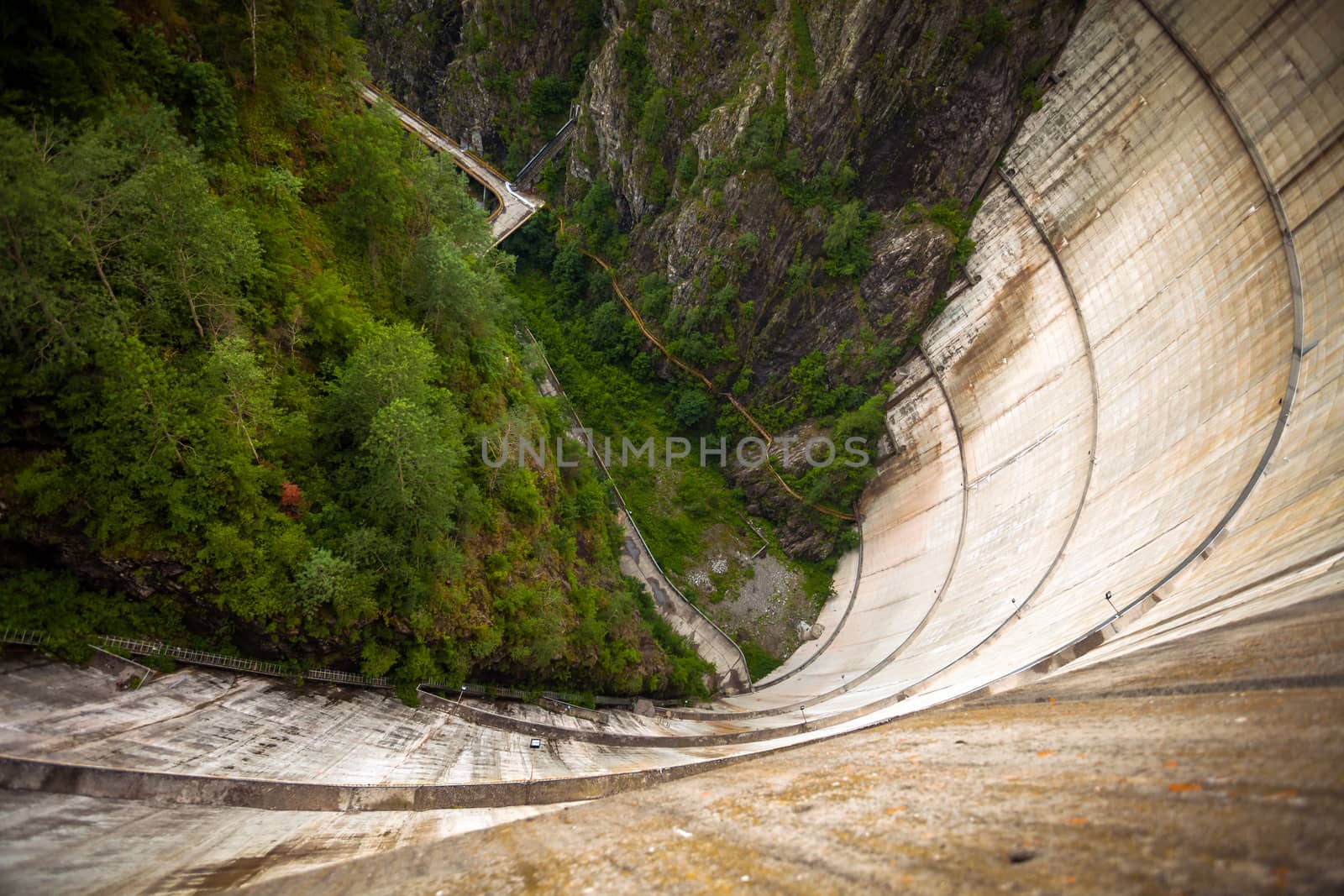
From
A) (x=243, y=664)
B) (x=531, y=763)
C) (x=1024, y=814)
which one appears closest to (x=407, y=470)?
(x=243, y=664)

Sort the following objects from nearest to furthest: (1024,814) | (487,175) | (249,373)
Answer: (1024,814) < (249,373) < (487,175)

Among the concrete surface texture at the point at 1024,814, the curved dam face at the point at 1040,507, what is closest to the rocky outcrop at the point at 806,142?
the curved dam face at the point at 1040,507

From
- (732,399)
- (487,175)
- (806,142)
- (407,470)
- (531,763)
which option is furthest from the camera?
(487,175)

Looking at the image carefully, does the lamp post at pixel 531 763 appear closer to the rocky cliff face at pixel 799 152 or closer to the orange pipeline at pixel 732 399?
the orange pipeline at pixel 732 399

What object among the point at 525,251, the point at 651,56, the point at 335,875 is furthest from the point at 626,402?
the point at 335,875

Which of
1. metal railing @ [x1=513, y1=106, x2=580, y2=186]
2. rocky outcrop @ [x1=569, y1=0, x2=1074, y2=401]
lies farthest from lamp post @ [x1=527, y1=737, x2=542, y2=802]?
metal railing @ [x1=513, y1=106, x2=580, y2=186]

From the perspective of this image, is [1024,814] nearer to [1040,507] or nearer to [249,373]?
[249,373]

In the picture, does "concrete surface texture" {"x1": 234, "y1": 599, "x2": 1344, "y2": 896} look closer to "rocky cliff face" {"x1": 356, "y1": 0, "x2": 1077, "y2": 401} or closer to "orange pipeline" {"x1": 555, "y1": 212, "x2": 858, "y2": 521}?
"orange pipeline" {"x1": 555, "y1": 212, "x2": 858, "y2": 521}
